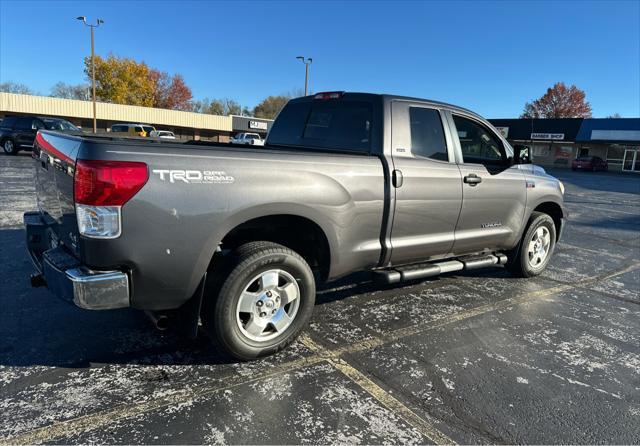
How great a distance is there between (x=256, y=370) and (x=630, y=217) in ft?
44.5

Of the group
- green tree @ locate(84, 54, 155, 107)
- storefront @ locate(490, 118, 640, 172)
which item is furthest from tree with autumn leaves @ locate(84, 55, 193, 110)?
storefront @ locate(490, 118, 640, 172)

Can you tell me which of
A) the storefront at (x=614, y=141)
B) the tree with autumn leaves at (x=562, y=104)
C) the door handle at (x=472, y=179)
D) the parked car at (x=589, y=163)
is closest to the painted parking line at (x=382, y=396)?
the door handle at (x=472, y=179)

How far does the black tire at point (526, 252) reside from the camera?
18.3ft

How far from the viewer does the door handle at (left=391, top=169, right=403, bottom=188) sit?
12.6 ft

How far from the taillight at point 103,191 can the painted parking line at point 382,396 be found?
1752 millimetres

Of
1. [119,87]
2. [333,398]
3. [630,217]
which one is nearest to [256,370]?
[333,398]

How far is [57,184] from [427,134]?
123 inches

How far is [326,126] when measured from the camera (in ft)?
15.2

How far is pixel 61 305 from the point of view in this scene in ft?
13.8

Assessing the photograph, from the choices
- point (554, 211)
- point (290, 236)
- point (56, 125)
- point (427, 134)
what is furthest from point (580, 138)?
point (290, 236)

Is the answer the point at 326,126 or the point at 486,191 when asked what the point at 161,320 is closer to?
the point at 326,126

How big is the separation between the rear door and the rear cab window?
12.1 inches

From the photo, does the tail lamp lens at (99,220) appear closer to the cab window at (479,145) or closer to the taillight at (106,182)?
the taillight at (106,182)

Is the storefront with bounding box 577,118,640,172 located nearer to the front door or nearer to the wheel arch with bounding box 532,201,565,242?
the wheel arch with bounding box 532,201,565,242
